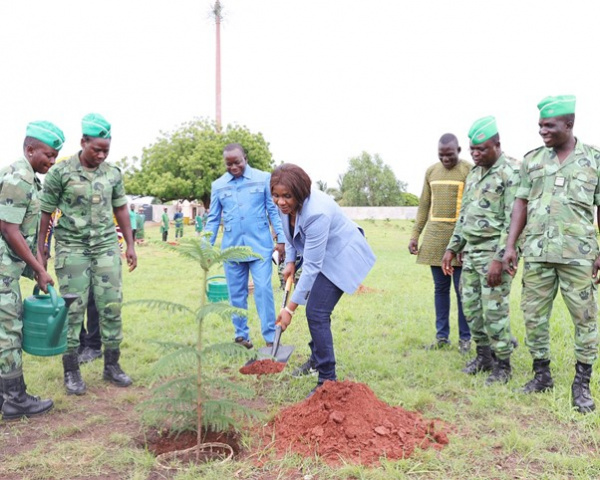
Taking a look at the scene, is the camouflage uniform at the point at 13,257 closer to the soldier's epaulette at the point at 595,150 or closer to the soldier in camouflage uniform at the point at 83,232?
the soldier in camouflage uniform at the point at 83,232

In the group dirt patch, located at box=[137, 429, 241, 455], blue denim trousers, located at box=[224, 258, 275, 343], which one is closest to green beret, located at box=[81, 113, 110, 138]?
blue denim trousers, located at box=[224, 258, 275, 343]

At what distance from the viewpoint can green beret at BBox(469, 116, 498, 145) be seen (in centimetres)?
423

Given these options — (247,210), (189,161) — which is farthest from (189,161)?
(247,210)

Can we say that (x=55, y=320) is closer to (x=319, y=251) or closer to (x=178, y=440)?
(x=178, y=440)

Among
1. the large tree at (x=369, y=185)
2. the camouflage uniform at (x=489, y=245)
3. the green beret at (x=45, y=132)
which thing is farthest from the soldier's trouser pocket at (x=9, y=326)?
the large tree at (x=369, y=185)

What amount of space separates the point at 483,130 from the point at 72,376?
3.84m

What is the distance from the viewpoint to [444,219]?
528 centimetres

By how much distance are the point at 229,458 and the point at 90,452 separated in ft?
2.83

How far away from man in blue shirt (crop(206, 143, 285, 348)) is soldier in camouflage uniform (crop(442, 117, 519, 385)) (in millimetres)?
1823

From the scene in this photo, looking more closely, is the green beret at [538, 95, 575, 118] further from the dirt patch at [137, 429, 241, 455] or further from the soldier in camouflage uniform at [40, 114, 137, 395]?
the soldier in camouflage uniform at [40, 114, 137, 395]

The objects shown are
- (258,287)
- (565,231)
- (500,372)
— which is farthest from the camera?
(258,287)

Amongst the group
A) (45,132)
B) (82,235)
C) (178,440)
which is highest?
(45,132)

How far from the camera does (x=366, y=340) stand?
19.1 feet

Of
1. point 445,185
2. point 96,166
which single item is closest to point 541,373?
point 445,185
